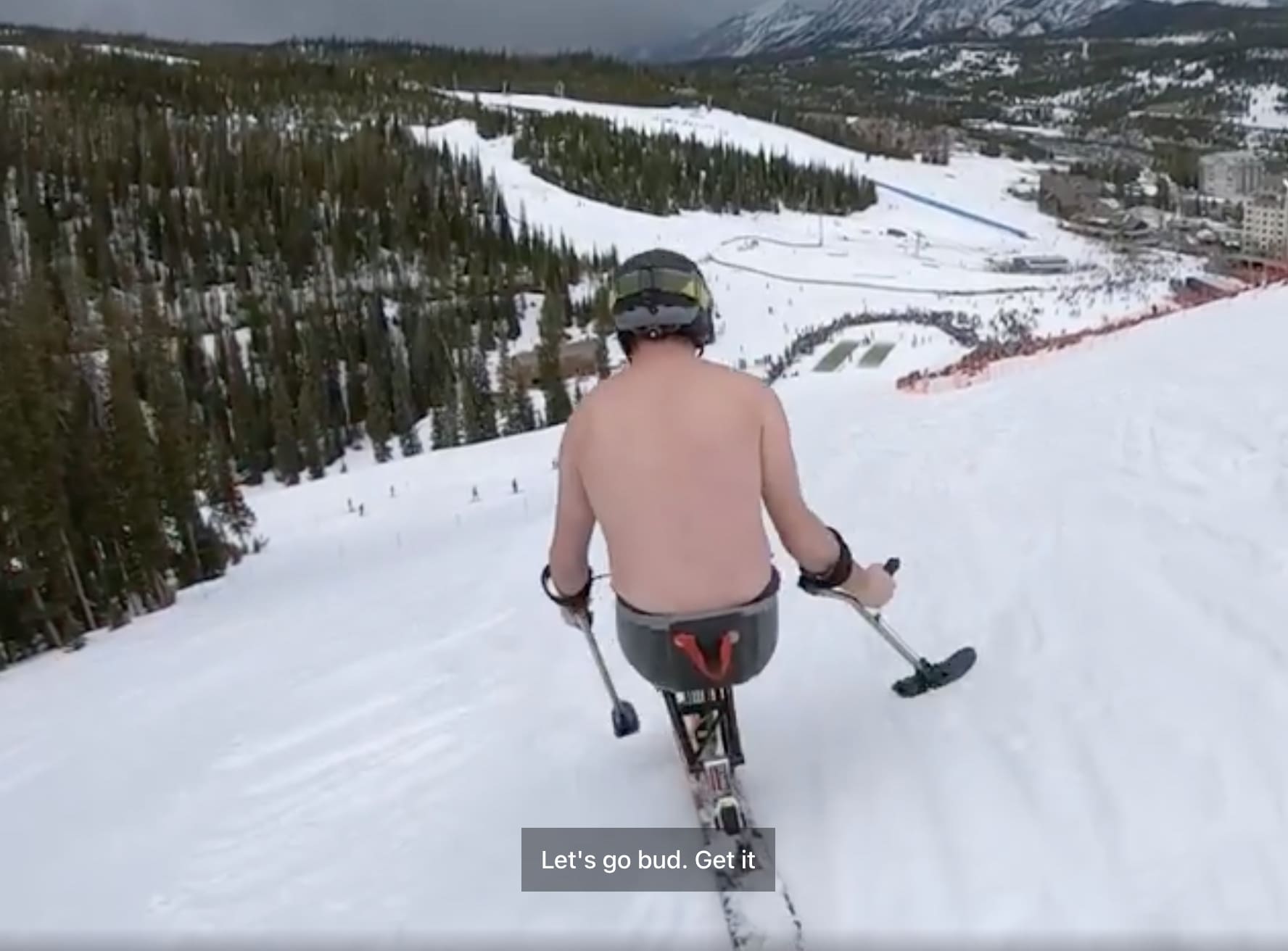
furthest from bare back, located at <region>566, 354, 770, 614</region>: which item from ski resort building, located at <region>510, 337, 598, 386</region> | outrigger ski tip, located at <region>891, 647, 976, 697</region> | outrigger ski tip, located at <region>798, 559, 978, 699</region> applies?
ski resort building, located at <region>510, 337, 598, 386</region>

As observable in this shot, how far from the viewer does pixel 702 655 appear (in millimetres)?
3529

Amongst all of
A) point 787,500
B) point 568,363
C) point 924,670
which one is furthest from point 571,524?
point 568,363

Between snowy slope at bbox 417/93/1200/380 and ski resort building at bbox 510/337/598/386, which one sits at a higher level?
snowy slope at bbox 417/93/1200/380

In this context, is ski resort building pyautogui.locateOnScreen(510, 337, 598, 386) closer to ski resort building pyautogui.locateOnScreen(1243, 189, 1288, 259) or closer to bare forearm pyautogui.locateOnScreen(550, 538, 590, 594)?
ski resort building pyautogui.locateOnScreen(1243, 189, 1288, 259)

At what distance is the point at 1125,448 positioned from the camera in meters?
7.56

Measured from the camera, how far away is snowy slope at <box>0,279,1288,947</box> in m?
3.50

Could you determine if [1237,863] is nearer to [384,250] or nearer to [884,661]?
[884,661]

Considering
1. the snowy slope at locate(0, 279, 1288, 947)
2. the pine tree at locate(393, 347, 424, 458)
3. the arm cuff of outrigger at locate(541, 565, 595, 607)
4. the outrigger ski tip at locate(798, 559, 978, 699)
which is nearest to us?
the snowy slope at locate(0, 279, 1288, 947)

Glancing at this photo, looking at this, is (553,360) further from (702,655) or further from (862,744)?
(702,655)

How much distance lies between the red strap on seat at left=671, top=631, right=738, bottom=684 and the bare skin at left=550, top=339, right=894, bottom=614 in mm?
95

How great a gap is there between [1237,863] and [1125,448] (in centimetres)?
492

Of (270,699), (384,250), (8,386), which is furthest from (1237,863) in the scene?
(384,250)
